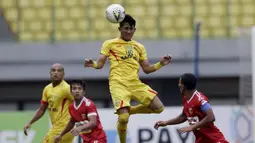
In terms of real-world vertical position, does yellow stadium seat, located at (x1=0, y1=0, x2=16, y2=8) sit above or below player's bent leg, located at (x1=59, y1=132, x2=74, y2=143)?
above

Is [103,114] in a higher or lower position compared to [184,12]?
lower

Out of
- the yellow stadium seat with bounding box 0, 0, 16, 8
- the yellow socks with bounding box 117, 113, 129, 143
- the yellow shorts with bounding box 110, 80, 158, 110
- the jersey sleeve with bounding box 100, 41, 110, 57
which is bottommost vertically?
the yellow socks with bounding box 117, 113, 129, 143

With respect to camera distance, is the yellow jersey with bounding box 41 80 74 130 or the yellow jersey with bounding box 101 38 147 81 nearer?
the yellow jersey with bounding box 101 38 147 81

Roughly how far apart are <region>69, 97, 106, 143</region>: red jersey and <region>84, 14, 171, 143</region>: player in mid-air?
0.36 metres

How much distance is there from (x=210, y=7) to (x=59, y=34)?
361 centimetres

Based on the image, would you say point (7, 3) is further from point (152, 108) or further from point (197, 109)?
point (197, 109)

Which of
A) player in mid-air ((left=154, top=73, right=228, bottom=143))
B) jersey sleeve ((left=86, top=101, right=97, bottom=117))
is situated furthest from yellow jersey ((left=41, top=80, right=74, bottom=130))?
player in mid-air ((left=154, top=73, right=228, bottom=143))

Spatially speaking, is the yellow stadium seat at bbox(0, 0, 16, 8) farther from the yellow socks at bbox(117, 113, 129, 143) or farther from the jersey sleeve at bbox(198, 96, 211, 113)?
the jersey sleeve at bbox(198, 96, 211, 113)

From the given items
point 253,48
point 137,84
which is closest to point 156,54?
point 253,48

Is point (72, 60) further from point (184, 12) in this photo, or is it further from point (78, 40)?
point (184, 12)

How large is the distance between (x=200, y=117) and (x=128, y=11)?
9.22 metres

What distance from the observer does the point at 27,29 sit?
63.5ft

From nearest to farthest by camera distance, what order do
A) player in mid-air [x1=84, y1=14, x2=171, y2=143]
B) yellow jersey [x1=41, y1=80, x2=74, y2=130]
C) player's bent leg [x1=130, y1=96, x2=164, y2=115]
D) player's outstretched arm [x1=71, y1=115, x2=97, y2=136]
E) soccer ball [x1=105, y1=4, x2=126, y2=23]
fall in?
player's outstretched arm [x1=71, y1=115, x2=97, y2=136] → soccer ball [x1=105, y1=4, x2=126, y2=23] → player in mid-air [x1=84, y1=14, x2=171, y2=143] → player's bent leg [x1=130, y1=96, x2=164, y2=115] → yellow jersey [x1=41, y1=80, x2=74, y2=130]

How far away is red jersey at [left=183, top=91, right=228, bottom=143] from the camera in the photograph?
9.91 m
